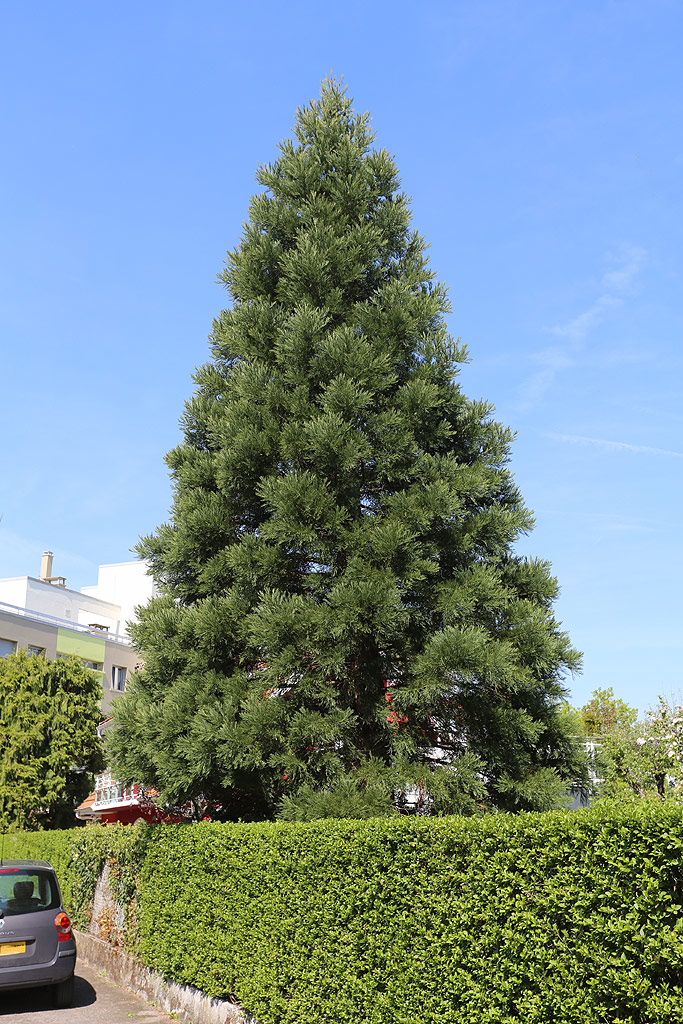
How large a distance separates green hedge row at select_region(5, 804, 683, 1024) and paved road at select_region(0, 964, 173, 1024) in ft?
2.90

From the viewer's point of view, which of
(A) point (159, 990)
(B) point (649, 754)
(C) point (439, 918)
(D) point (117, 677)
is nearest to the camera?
(C) point (439, 918)

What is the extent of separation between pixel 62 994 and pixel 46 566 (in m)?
50.6

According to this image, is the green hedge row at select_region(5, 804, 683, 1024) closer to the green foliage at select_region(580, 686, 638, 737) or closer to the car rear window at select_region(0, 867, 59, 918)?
the car rear window at select_region(0, 867, 59, 918)

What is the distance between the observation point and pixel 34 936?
1044 centimetres

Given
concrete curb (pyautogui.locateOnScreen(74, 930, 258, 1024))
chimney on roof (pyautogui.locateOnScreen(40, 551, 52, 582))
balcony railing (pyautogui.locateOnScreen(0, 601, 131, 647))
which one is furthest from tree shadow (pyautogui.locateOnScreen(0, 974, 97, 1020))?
chimney on roof (pyautogui.locateOnScreen(40, 551, 52, 582))

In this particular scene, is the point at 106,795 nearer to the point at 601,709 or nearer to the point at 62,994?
the point at 62,994

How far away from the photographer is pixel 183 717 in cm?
983

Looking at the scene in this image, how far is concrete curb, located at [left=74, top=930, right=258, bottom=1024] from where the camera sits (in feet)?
29.2

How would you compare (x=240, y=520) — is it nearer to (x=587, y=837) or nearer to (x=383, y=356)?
(x=383, y=356)

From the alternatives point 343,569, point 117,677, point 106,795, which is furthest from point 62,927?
point 117,677

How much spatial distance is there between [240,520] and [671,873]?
7.46m

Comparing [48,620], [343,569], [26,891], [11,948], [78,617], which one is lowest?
[11,948]

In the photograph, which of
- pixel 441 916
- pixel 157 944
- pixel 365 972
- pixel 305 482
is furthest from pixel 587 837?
pixel 157 944

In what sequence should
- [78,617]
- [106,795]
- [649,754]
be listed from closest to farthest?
[649,754]
[106,795]
[78,617]
